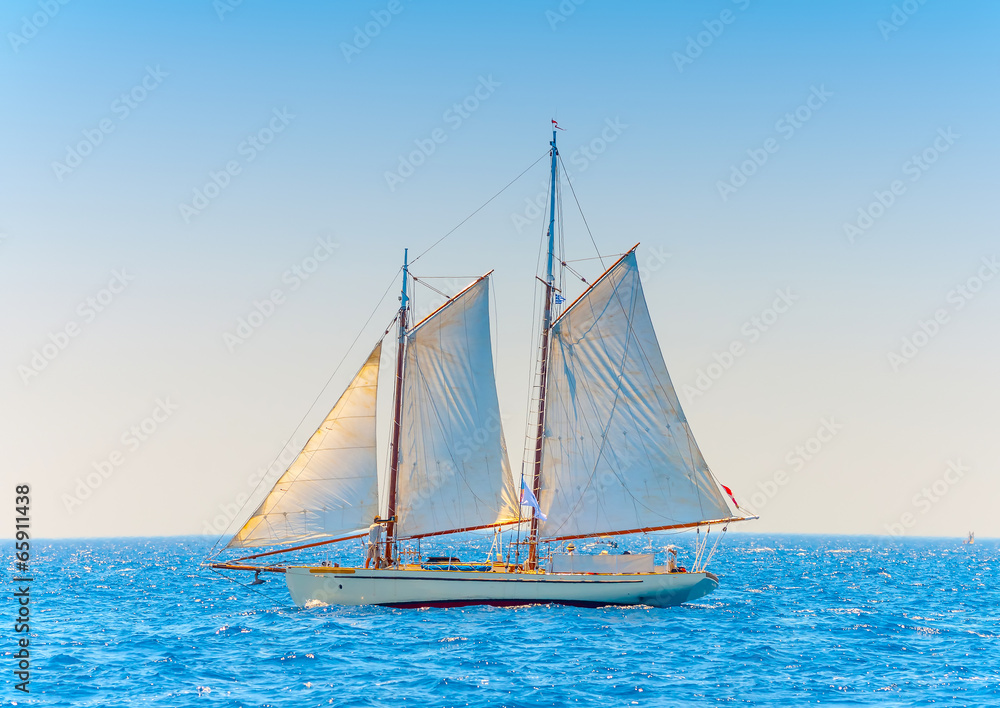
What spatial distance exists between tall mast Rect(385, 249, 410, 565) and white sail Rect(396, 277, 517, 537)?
0.26 meters

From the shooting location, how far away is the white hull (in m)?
42.4

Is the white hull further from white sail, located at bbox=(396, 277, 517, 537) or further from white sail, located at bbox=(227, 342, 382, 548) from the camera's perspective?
white sail, located at bbox=(396, 277, 517, 537)

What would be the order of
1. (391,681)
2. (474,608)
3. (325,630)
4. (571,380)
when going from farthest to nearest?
Result: 1. (571,380)
2. (474,608)
3. (325,630)
4. (391,681)

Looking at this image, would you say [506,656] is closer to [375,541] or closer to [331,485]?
[375,541]

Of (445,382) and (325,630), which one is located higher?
(445,382)

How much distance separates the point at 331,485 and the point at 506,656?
13.7 m

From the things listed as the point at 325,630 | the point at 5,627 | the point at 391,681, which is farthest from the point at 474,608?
the point at 5,627

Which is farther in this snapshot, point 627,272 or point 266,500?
point 627,272

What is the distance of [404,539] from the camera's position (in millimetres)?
43781

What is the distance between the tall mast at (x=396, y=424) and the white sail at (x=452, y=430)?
255 mm

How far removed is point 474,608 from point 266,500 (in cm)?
1025

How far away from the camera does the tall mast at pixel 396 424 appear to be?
44.1 meters

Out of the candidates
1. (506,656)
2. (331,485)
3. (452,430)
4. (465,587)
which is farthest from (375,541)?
(506,656)

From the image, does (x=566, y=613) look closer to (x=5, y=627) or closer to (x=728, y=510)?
(x=728, y=510)
